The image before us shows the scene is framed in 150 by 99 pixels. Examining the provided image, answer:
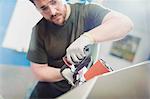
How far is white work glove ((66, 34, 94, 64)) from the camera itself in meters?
1.00

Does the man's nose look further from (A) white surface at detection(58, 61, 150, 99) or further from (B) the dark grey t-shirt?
(A) white surface at detection(58, 61, 150, 99)

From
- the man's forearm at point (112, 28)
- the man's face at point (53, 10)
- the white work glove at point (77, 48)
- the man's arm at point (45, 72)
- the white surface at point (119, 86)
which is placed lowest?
the white surface at point (119, 86)

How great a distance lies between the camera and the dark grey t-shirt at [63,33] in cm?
100

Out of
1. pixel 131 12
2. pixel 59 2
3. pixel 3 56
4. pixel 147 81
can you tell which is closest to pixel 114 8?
pixel 131 12

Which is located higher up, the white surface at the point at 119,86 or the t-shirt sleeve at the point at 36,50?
the t-shirt sleeve at the point at 36,50

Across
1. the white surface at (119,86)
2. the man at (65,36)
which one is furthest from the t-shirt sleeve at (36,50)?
the white surface at (119,86)

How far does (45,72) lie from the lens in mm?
1009

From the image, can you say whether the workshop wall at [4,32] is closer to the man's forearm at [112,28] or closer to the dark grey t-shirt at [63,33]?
the dark grey t-shirt at [63,33]

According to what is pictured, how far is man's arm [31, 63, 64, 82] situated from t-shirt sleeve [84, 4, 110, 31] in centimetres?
17

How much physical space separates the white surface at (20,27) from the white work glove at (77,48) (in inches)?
5.5

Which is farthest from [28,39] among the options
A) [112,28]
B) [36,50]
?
[112,28]

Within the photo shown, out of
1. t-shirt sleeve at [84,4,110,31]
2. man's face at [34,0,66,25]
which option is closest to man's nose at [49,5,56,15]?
man's face at [34,0,66,25]

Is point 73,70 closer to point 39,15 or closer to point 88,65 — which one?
point 88,65

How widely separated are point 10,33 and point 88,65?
277 millimetres
